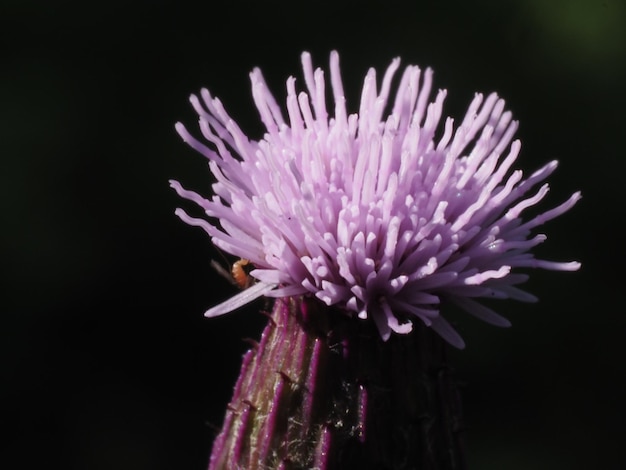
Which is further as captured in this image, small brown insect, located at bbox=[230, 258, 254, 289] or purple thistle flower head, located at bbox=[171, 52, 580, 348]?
small brown insect, located at bbox=[230, 258, 254, 289]

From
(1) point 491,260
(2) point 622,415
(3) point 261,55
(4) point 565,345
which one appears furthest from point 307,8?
(1) point 491,260

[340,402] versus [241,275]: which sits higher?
[241,275]

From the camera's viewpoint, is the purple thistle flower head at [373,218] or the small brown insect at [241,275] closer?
the purple thistle flower head at [373,218]

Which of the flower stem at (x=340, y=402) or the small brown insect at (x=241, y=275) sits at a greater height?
the small brown insect at (x=241, y=275)

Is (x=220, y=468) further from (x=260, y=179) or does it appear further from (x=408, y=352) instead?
(x=260, y=179)
